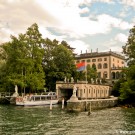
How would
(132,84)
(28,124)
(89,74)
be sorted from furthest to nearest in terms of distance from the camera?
(89,74), (132,84), (28,124)

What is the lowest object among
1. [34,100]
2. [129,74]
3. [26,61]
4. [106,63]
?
[34,100]

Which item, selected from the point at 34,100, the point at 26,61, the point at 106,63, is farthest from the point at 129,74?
the point at 106,63

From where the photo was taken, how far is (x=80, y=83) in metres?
83.3

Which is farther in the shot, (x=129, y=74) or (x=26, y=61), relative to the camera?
(x=26, y=61)

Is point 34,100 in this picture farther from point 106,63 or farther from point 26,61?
point 106,63

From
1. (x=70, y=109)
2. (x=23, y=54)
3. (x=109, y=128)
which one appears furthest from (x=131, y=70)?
(x=109, y=128)

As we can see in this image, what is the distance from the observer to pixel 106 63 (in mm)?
121375

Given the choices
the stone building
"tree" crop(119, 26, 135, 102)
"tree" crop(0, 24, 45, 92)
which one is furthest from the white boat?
the stone building

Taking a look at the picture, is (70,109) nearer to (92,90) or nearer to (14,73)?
(14,73)

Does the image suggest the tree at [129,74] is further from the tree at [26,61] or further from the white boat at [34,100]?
the tree at [26,61]

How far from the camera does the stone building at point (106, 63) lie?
119875 millimetres

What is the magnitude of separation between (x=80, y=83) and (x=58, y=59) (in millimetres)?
14169


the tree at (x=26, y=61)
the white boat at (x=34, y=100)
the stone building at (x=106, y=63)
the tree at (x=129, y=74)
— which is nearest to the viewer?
the tree at (x=129, y=74)

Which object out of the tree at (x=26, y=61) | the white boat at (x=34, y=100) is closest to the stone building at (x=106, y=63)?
the tree at (x=26, y=61)
